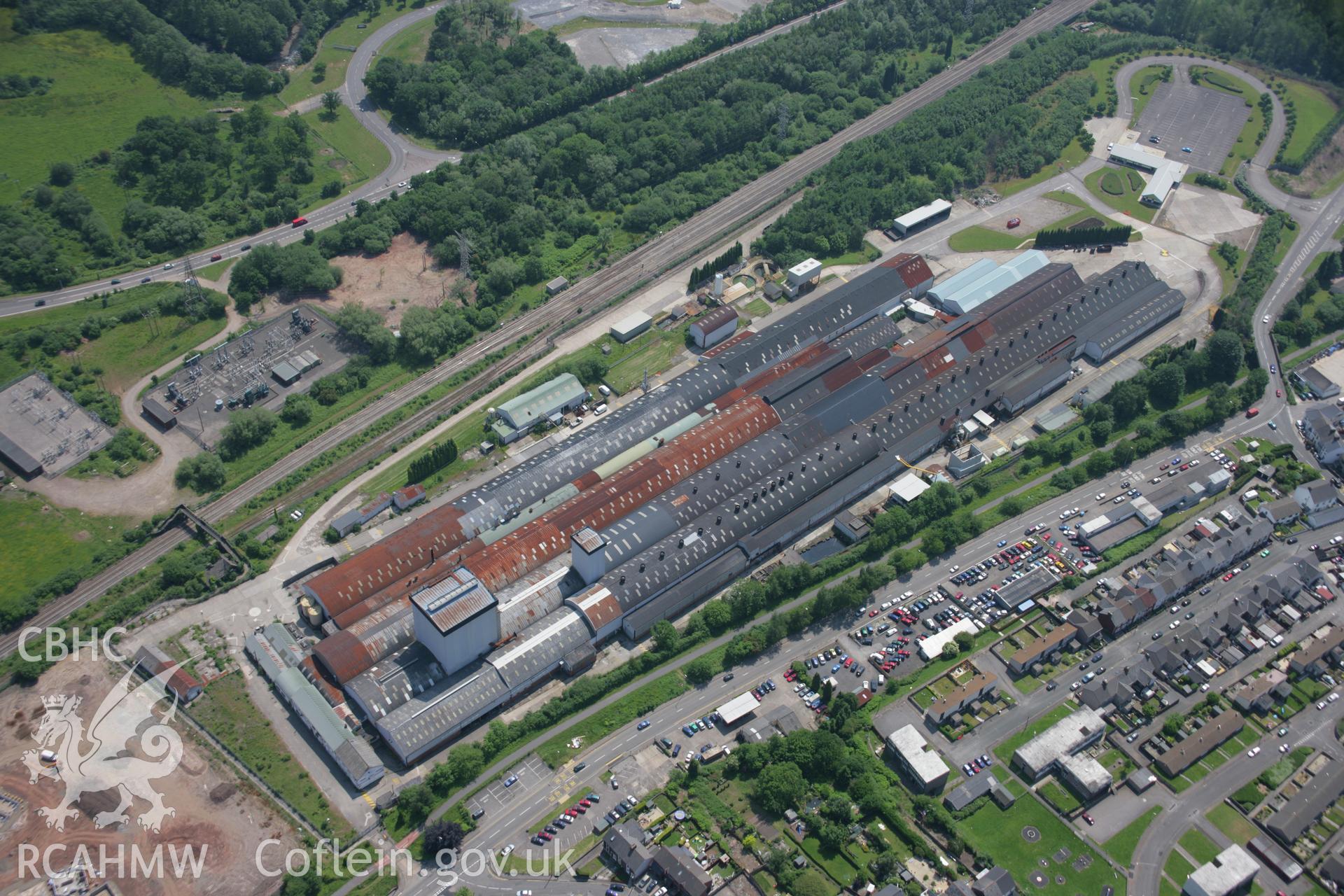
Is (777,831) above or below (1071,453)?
below

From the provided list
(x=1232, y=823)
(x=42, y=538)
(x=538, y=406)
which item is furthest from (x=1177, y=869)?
(x=42, y=538)

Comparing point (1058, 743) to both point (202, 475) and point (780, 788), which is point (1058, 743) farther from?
point (202, 475)

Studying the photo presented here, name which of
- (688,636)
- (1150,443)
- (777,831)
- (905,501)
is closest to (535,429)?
(688,636)

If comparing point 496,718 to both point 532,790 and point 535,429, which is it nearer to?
point 532,790

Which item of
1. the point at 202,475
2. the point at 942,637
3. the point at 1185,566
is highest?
the point at 1185,566

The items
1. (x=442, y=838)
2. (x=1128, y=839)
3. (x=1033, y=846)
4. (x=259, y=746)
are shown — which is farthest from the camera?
(x=259, y=746)

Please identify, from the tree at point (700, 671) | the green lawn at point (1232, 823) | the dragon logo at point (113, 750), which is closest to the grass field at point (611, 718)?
the tree at point (700, 671)
